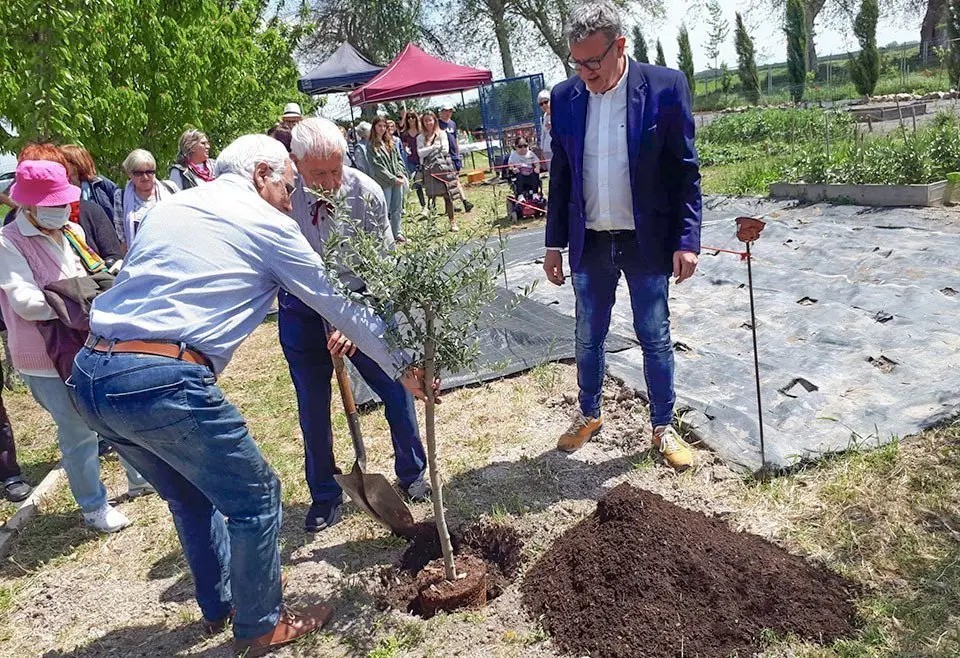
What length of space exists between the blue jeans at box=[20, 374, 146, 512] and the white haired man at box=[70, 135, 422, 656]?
4.94 ft

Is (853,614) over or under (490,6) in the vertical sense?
under

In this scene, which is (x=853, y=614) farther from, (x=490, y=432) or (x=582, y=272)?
(x=490, y=432)

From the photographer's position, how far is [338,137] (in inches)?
114

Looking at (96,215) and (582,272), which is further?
(96,215)

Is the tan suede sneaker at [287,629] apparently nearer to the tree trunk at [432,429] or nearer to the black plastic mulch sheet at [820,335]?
the tree trunk at [432,429]

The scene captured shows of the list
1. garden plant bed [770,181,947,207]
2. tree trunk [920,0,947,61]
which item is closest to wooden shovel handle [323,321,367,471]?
garden plant bed [770,181,947,207]

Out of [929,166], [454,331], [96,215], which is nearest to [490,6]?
[929,166]

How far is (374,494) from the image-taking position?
3256 millimetres

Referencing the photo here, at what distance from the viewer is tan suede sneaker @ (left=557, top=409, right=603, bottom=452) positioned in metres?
3.90

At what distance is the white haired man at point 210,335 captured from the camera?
222 centimetres

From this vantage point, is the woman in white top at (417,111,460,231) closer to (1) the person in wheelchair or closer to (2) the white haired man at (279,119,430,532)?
(1) the person in wheelchair

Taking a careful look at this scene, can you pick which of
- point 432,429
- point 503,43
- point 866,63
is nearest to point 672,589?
point 432,429

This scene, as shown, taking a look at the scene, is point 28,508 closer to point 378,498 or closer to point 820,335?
point 378,498

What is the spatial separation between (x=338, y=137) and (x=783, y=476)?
7.95 ft
